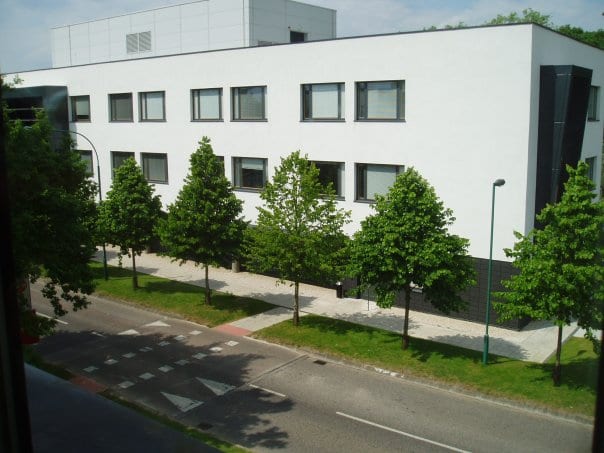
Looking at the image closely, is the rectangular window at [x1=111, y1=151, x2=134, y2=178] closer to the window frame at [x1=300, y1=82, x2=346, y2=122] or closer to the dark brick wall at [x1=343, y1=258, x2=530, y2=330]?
the window frame at [x1=300, y1=82, x2=346, y2=122]

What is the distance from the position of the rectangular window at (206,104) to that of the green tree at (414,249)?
11.8m

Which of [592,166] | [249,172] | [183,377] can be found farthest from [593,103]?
[183,377]

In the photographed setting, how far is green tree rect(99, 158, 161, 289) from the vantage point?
21.6m

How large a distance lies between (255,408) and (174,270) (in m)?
14.1

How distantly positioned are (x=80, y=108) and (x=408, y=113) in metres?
19.4

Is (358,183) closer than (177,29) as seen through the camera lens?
Yes

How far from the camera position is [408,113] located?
19.7 metres

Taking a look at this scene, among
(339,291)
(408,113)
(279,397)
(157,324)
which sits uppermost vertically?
(408,113)

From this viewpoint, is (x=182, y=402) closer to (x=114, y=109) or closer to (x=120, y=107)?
(x=120, y=107)

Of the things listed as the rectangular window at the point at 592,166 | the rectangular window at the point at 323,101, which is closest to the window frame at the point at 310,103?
the rectangular window at the point at 323,101

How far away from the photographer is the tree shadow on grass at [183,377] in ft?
40.8

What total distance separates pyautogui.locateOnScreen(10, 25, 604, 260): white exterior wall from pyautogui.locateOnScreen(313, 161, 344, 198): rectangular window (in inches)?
13.0

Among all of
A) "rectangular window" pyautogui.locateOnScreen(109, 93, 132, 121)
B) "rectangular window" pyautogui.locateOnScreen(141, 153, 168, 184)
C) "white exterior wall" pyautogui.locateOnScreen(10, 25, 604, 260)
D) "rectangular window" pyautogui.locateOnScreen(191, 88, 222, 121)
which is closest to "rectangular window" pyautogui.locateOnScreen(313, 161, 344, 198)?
"white exterior wall" pyautogui.locateOnScreen(10, 25, 604, 260)

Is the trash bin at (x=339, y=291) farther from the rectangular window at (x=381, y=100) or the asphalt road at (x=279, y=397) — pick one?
the rectangular window at (x=381, y=100)
